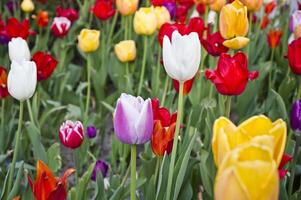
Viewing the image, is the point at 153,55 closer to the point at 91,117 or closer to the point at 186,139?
the point at 91,117

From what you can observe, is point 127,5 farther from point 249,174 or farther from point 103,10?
point 249,174

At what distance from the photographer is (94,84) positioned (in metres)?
2.54

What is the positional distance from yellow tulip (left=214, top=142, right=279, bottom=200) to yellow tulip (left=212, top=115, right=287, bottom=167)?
0.05 meters

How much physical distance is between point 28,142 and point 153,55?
2.98ft

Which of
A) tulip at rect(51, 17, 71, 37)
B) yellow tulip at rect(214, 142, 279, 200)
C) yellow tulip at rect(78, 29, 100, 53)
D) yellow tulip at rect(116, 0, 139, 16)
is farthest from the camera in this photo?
tulip at rect(51, 17, 71, 37)

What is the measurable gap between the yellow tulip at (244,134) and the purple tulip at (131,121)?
0.27m

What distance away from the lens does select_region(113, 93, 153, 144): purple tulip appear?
44.3 inches

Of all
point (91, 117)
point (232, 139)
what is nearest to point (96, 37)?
point (91, 117)

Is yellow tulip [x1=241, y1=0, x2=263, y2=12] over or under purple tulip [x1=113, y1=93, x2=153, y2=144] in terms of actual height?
over

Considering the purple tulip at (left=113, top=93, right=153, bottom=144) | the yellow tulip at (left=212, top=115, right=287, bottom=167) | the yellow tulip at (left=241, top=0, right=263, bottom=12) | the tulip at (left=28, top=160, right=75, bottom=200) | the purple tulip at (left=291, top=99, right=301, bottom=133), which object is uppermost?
the yellow tulip at (left=241, top=0, right=263, bottom=12)

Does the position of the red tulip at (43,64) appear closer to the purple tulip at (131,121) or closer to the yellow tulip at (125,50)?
the yellow tulip at (125,50)

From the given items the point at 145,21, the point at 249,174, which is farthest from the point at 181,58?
the point at 145,21

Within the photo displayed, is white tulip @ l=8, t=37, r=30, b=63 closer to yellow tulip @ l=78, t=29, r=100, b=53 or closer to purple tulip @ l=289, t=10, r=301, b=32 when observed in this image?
yellow tulip @ l=78, t=29, r=100, b=53

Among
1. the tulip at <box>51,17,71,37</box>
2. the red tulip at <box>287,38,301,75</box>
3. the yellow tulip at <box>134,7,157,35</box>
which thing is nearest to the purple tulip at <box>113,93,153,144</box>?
the red tulip at <box>287,38,301,75</box>
